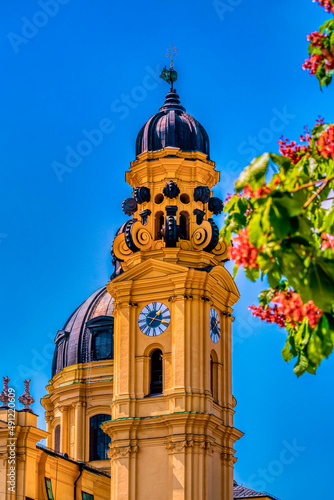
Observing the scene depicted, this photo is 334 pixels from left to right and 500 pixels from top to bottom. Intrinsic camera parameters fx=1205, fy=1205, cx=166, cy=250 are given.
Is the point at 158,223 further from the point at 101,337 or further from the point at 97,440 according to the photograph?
the point at 97,440

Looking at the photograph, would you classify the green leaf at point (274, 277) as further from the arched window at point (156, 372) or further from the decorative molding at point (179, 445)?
the arched window at point (156, 372)

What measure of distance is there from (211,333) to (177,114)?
914cm

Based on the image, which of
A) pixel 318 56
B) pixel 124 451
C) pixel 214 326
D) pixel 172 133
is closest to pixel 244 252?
pixel 318 56

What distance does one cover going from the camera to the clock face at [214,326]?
1779 inches

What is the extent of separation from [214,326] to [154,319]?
250cm

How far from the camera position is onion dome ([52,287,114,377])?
58375 millimetres

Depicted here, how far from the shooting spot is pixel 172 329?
44.0m

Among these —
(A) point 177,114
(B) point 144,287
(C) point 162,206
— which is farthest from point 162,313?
(A) point 177,114

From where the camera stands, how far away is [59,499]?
47875 millimetres

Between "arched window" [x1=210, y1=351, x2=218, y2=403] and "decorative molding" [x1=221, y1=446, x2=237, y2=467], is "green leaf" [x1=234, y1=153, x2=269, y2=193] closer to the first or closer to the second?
"arched window" [x1=210, y1=351, x2=218, y2=403]

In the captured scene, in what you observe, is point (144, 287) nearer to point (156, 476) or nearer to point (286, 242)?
point (156, 476)

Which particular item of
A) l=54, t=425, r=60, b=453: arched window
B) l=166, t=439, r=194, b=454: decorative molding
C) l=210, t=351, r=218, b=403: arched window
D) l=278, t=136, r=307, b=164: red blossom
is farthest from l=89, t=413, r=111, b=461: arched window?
l=278, t=136, r=307, b=164: red blossom

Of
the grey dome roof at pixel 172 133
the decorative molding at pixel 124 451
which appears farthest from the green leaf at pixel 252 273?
the grey dome roof at pixel 172 133

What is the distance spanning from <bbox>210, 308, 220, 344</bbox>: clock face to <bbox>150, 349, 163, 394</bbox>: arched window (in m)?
2.18
